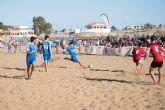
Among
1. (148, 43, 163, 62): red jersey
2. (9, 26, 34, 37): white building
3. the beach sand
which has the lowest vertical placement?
the beach sand

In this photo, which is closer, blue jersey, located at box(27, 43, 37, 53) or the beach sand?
the beach sand

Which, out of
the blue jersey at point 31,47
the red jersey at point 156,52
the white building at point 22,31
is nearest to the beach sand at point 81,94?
the red jersey at point 156,52

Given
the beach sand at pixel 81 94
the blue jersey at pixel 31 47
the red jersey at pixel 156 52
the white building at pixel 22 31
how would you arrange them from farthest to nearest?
the white building at pixel 22 31 < the blue jersey at pixel 31 47 < the red jersey at pixel 156 52 < the beach sand at pixel 81 94

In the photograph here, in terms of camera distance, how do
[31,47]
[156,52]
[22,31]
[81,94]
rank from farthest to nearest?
[22,31], [31,47], [156,52], [81,94]

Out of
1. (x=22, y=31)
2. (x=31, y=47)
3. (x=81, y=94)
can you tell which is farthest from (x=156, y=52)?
(x=22, y=31)

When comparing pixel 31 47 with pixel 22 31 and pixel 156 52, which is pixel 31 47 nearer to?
pixel 156 52

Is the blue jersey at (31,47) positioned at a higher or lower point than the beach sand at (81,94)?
higher

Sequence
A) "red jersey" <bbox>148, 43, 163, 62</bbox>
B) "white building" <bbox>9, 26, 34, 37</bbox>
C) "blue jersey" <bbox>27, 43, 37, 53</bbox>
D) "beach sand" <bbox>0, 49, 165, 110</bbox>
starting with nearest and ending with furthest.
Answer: "beach sand" <bbox>0, 49, 165, 110</bbox> < "red jersey" <bbox>148, 43, 163, 62</bbox> < "blue jersey" <bbox>27, 43, 37, 53</bbox> < "white building" <bbox>9, 26, 34, 37</bbox>

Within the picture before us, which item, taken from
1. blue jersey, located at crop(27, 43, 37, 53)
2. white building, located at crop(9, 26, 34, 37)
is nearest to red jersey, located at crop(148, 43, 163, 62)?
blue jersey, located at crop(27, 43, 37, 53)

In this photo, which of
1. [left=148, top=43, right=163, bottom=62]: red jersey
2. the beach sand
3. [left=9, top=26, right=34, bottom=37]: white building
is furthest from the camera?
[left=9, top=26, right=34, bottom=37]: white building

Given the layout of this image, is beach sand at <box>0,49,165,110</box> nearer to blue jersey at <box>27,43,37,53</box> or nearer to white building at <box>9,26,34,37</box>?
blue jersey at <box>27,43,37,53</box>

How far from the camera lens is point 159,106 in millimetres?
6414

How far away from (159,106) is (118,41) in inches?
813

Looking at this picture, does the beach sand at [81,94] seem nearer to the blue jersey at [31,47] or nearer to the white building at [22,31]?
the blue jersey at [31,47]
